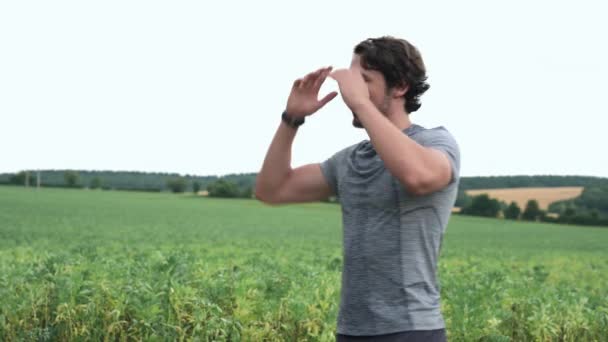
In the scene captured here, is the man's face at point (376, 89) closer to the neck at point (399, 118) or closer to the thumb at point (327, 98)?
the neck at point (399, 118)

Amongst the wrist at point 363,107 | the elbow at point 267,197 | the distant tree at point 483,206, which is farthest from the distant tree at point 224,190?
the wrist at point 363,107

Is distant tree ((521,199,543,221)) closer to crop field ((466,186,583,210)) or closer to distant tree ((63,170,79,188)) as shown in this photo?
crop field ((466,186,583,210))

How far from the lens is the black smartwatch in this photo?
3.01m

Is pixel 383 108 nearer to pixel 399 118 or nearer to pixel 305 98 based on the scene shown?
pixel 399 118

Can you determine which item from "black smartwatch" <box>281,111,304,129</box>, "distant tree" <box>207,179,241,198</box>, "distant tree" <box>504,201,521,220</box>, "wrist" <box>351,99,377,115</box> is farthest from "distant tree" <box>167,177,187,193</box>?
"wrist" <box>351,99,377,115</box>

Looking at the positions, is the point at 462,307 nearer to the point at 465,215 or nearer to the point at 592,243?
the point at 592,243

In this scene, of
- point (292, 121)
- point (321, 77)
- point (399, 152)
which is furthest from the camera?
point (292, 121)

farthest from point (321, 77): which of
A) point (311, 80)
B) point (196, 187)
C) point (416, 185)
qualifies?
point (196, 187)

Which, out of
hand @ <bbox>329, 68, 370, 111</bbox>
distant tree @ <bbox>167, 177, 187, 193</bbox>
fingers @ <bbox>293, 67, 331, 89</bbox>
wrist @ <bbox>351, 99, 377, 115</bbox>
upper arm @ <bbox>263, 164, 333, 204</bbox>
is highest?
distant tree @ <bbox>167, 177, 187, 193</bbox>

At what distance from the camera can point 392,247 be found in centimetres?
253

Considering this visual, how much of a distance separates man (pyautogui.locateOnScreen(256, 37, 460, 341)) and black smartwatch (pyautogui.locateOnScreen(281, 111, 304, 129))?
0.33m

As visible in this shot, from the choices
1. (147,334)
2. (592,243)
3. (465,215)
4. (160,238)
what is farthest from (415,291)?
(465,215)

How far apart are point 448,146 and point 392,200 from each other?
0.27 metres

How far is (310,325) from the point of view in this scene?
17.9ft
